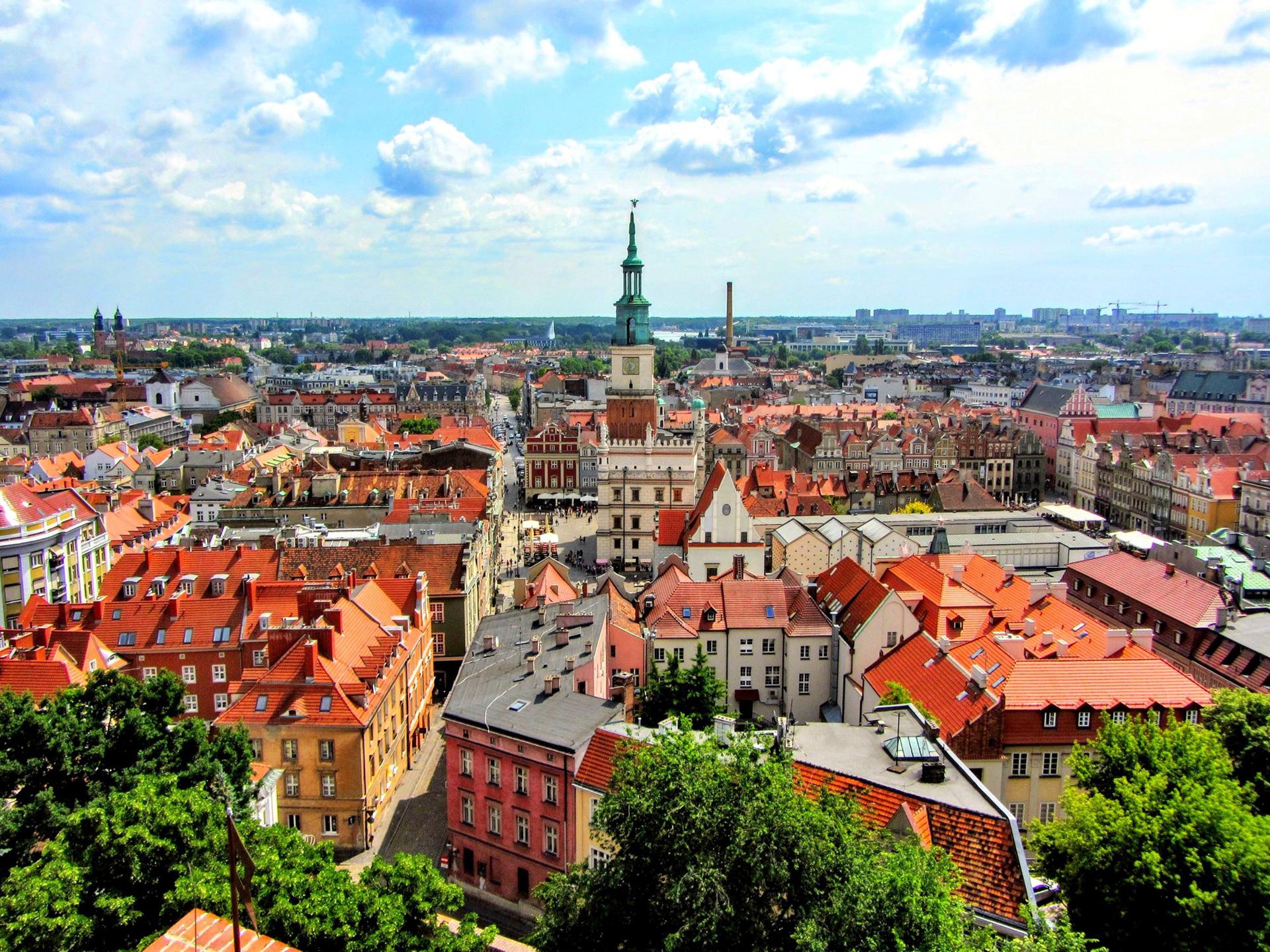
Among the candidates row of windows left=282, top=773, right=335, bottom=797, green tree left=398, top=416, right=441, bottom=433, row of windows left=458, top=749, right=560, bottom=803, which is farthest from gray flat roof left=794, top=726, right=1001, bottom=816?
green tree left=398, top=416, right=441, bottom=433

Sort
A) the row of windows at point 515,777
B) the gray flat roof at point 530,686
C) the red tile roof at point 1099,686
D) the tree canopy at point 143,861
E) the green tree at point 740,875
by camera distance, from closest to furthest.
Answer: the green tree at point 740,875, the tree canopy at point 143,861, the row of windows at point 515,777, the gray flat roof at point 530,686, the red tile roof at point 1099,686

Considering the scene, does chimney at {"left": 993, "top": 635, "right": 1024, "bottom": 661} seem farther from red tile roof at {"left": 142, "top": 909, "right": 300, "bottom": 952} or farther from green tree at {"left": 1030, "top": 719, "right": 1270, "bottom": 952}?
red tile roof at {"left": 142, "top": 909, "right": 300, "bottom": 952}

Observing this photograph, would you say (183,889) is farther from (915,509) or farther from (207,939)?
(915,509)

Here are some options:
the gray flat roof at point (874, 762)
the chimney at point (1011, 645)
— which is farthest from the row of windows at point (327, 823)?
the chimney at point (1011, 645)

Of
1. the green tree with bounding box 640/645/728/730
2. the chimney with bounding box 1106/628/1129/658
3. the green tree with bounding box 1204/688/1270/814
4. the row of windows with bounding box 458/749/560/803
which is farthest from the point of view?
the chimney with bounding box 1106/628/1129/658

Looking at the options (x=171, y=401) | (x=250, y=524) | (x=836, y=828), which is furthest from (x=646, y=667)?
(x=171, y=401)

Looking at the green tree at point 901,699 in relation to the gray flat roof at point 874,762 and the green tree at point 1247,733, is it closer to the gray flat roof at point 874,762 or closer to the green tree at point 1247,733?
the gray flat roof at point 874,762
